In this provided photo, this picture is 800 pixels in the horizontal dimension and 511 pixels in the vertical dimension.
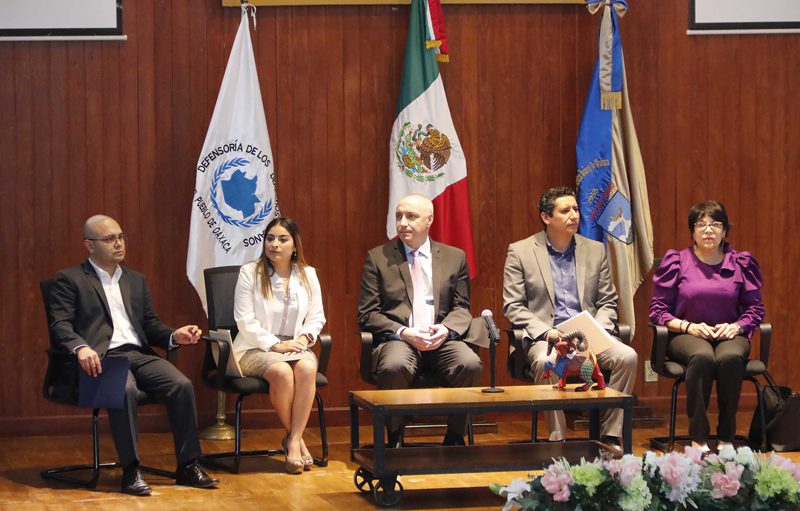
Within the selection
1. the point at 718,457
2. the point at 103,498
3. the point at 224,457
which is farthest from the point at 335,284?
the point at 718,457

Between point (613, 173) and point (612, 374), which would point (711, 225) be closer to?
point (613, 173)

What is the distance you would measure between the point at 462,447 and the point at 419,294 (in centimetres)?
94

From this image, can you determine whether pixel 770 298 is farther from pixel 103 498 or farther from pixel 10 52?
pixel 10 52

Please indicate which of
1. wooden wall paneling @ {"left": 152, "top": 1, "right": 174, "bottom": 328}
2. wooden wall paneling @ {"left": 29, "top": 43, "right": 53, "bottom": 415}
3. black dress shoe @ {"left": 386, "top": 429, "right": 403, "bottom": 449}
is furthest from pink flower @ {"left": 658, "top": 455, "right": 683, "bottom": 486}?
wooden wall paneling @ {"left": 29, "top": 43, "right": 53, "bottom": 415}

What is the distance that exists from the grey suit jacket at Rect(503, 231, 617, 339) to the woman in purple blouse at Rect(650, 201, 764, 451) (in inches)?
12.8

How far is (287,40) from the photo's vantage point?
548 cm

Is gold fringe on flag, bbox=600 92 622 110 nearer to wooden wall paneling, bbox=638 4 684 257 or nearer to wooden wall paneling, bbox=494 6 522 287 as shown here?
wooden wall paneling, bbox=638 4 684 257

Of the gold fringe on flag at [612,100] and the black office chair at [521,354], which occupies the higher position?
the gold fringe on flag at [612,100]

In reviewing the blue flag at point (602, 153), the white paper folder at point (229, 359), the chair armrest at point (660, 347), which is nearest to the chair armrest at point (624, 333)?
the chair armrest at point (660, 347)

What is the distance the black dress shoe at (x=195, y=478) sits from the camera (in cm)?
412

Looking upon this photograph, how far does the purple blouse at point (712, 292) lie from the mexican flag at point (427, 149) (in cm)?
111

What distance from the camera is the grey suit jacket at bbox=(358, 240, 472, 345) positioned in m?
4.65

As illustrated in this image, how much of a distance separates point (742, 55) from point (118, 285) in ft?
12.6

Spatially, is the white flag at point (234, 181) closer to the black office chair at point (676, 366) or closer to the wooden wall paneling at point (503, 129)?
the wooden wall paneling at point (503, 129)
